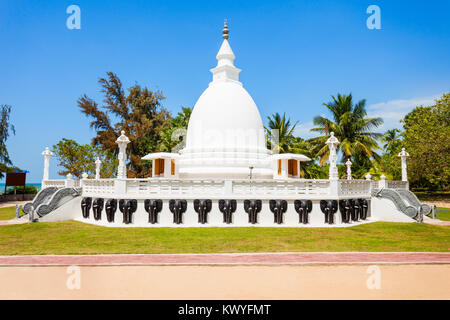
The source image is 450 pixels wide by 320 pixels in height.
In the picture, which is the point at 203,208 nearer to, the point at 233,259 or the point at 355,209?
the point at 233,259

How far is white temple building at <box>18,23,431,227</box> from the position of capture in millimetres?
14953

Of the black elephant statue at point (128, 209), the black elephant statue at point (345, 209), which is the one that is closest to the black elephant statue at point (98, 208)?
the black elephant statue at point (128, 209)

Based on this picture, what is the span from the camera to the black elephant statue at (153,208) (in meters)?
15.0

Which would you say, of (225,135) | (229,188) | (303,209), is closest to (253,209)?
(229,188)

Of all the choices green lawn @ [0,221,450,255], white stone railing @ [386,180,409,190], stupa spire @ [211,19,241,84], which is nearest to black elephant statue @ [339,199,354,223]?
green lawn @ [0,221,450,255]

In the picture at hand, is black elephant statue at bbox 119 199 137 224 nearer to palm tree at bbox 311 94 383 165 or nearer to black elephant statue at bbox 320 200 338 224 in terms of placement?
black elephant statue at bbox 320 200 338 224

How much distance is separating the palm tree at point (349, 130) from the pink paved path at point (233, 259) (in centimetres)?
2198

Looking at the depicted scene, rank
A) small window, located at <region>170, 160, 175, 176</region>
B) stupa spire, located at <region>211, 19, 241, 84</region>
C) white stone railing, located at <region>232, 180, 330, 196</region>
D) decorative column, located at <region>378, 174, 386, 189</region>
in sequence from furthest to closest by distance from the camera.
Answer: stupa spire, located at <region>211, 19, 241, 84</region> → small window, located at <region>170, 160, 175, 176</region> → decorative column, located at <region>378, 174, 386, 189</region> → white stone railing, located at <region>232, 180, 330, 196</region>

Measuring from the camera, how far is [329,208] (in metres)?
14.8

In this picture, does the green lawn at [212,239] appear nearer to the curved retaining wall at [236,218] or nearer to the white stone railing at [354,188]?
the curved retaining wall at [236,218]

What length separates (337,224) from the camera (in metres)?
14.9

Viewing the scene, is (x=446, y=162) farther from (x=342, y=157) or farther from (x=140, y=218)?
(x=140, y=218)

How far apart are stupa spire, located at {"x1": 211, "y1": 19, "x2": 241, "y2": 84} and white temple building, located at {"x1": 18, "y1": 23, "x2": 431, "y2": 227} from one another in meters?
5.44

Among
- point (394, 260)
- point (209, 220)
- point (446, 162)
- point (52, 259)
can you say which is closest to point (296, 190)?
point (209, 220)
